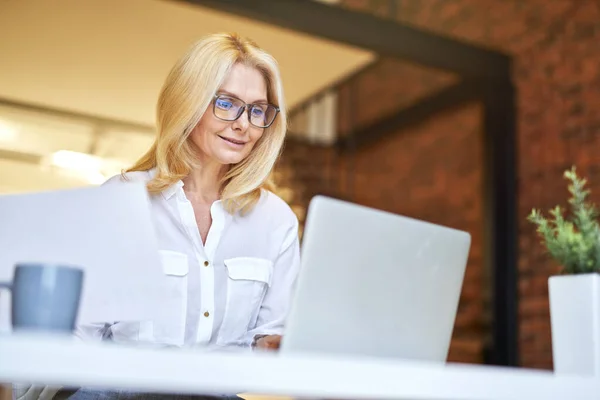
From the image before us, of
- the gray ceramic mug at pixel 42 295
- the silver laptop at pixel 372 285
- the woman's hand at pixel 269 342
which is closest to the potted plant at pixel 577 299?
the silver laptop at pixel 372 285

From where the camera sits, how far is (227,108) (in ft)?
4.84

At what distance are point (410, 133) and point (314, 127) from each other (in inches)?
35.7

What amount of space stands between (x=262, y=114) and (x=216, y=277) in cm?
36

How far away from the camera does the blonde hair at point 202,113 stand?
4.78 feet

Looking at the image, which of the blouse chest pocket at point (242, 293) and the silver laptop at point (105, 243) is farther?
the blouse chest pocket at point (242, 293)

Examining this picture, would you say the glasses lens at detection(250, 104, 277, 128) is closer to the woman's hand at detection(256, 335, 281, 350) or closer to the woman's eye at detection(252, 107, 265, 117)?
the woman's eye at detection(252, 107, 265, 117)

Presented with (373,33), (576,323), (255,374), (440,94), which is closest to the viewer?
(255,374)

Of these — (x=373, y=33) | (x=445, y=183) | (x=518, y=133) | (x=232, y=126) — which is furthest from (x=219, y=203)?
(x=445, y=183)

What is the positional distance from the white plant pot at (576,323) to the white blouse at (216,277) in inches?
21.0

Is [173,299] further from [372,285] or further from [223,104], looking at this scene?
[372,285]

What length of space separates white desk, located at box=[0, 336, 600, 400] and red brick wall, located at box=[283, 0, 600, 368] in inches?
106

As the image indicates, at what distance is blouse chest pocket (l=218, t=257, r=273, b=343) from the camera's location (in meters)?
1.41

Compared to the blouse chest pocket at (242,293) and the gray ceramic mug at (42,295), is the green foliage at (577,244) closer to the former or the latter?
the blouse chest pocket at (242,293)

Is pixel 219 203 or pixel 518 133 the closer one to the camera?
pixel 219 203
